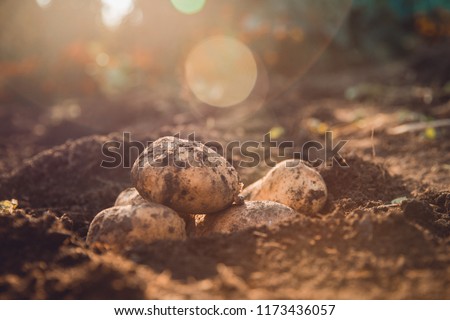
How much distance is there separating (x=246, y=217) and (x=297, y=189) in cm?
63

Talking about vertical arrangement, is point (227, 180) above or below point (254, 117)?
below

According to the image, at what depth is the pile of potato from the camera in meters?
2.88

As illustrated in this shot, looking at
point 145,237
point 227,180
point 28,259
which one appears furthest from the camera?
point 227,180

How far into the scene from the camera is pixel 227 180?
10.4ft

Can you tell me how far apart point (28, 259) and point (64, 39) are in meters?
12.0

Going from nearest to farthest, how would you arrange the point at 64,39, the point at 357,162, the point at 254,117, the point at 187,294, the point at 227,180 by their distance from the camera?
1. the point at 187,294
2. the point at 227,180
3. the point at 357,162
4. the point at 254,117
5. the point at 64,39

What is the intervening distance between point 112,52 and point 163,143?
459 inches

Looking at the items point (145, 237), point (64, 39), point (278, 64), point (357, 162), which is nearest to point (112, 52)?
point (64, 39)

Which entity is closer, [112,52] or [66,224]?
[66,224]

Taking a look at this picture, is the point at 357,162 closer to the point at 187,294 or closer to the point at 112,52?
the point at 187,294

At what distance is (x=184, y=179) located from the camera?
9.96 feet

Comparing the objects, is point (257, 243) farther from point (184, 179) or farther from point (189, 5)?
point (189, 5)

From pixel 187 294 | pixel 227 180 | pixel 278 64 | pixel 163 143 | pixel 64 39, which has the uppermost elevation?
pixel 64 39

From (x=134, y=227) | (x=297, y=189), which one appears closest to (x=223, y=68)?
(x=297, y=189)
